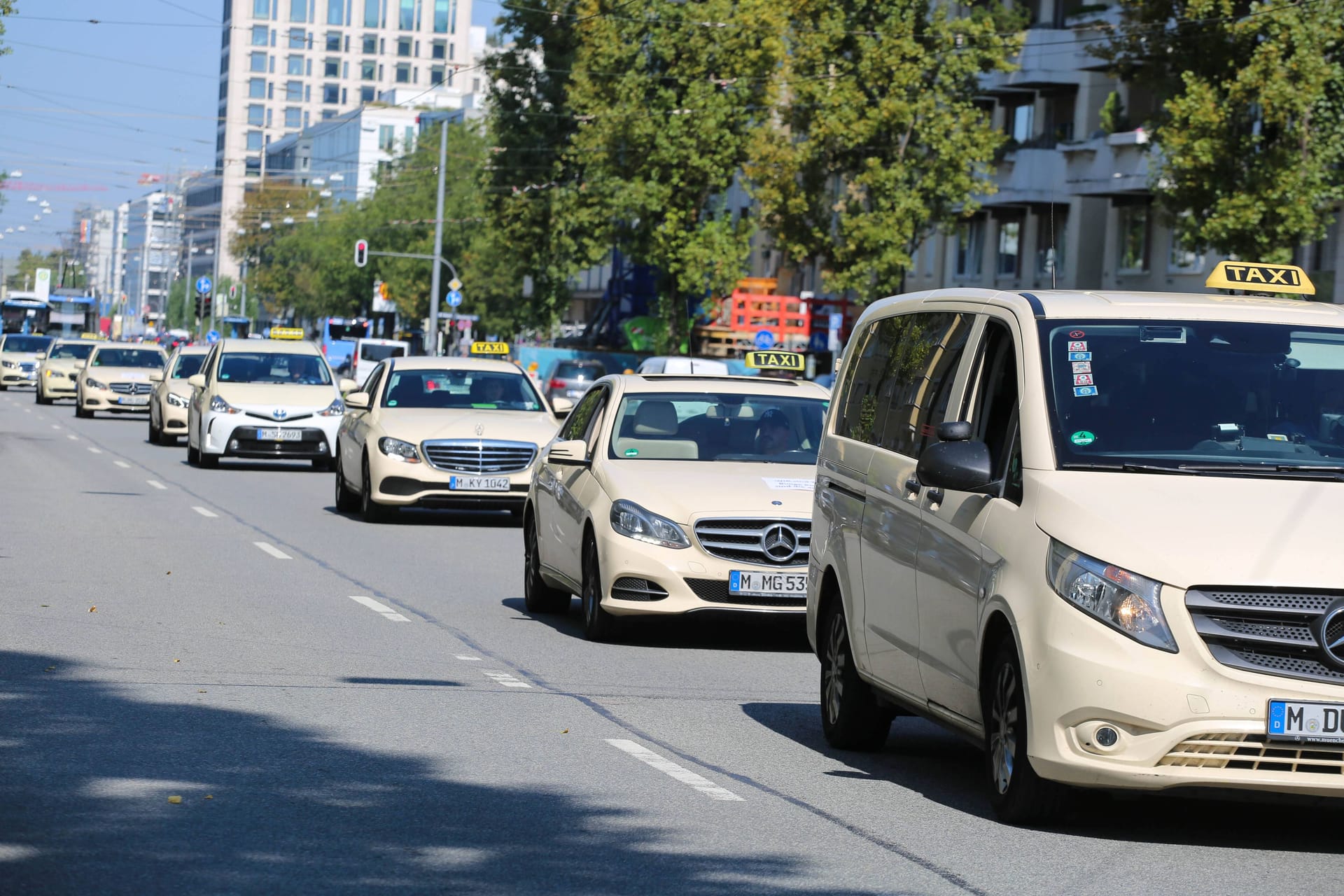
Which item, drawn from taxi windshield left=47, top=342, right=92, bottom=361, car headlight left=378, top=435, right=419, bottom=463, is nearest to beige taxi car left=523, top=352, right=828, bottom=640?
car headlight left=378, top=435, right=419, bottom=463

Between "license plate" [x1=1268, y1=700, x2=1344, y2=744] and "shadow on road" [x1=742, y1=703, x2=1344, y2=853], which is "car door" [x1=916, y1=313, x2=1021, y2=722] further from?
"license plate" [x1=1268, y1=700, x2=1344, y2=744]

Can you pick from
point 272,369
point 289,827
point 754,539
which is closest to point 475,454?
point 754,539

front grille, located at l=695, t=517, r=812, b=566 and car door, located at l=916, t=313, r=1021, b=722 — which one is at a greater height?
car door, located at l=916, t=313, r=1021, b=722

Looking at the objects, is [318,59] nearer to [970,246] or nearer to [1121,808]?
[970,246]

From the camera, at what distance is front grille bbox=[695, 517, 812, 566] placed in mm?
12875

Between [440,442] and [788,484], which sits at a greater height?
[788,484]

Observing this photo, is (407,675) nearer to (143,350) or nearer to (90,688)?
(90,688)

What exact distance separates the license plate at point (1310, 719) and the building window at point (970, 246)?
177ft

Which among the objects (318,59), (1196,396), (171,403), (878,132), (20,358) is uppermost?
(318,59)

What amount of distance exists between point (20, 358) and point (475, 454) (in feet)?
183

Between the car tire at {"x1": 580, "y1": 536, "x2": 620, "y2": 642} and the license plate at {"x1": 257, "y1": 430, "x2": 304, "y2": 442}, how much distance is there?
17647mm

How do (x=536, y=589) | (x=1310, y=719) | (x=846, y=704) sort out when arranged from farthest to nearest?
(x=536, y=589)
(x=846, y=704)
(x=1310, y=719)

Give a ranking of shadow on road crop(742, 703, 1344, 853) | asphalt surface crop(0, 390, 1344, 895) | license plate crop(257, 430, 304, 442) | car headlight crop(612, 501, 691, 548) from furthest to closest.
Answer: license plate crop(257, 430, 304, 442)
car headlight crop(612, 501, 691, 548)
shadow on road crop(742, 703, 1344, 853)
asphalt surface crop(0, 390, 1344, 895)

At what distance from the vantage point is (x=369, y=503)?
2245 cm
